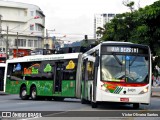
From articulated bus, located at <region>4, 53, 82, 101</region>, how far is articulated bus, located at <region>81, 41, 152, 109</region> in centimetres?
620

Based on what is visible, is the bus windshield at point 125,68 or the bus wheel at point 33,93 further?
the bus wheel at point 33,93

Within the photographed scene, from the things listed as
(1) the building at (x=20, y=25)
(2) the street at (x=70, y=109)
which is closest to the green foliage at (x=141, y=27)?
(2) the street at (x=70, y=109)

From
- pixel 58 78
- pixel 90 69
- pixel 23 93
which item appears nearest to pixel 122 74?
pixel 90 69

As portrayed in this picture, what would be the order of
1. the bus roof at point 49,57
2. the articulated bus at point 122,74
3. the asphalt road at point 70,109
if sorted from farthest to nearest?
the bus roof at point 49,57 → the articulated bus at point 122,74 → the asphalt road at point 70,109

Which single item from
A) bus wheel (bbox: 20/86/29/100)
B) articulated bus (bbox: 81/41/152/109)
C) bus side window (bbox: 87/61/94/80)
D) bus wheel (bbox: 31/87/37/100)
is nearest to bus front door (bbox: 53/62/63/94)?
bus wheel (bbox: 31/87/37/100)

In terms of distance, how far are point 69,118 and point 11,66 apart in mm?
17243

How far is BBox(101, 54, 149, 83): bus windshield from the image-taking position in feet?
66.5

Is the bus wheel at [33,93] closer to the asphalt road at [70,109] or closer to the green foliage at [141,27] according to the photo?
the asphalt road at [70,109]

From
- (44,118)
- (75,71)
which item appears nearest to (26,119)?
(44,118)

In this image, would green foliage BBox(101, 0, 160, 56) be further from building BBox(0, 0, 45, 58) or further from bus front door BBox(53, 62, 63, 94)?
building BBox(0, 0, 45, 58)

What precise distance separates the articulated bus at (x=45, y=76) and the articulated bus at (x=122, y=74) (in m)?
6.20

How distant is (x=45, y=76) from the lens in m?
29.3

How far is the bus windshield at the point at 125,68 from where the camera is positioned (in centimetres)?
2027

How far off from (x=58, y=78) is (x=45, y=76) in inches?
53.2
